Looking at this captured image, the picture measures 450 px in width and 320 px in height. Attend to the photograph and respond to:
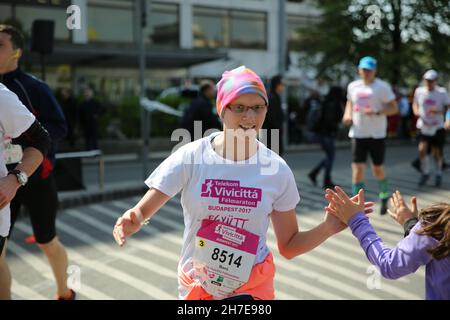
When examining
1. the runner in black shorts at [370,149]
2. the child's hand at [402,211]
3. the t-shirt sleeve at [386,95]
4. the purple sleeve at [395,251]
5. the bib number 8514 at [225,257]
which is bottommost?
the runner in black shorts at [370,149]

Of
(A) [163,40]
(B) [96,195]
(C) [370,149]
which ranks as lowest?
(B) [96,195]

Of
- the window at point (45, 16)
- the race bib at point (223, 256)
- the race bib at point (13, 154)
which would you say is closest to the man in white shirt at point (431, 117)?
the race bib at point (13, 154)

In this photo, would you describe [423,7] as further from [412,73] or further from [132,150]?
[132,150]

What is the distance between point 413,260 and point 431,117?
8284 millimetres

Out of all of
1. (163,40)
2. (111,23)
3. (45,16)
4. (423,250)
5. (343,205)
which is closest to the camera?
(423,250)

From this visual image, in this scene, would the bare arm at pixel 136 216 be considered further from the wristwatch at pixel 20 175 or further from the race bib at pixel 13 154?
the race bib at pixel 13 154

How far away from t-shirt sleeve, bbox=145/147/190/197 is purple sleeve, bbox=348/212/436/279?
0.73m

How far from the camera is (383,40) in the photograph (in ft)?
75.5

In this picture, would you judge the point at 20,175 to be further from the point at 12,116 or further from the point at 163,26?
the point at 163,26

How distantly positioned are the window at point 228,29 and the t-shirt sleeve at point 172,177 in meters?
32.6

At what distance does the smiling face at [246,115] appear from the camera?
2.57m

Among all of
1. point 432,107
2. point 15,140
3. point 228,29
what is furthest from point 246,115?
point 228,29

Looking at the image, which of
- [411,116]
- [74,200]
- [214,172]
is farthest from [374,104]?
[411,116]

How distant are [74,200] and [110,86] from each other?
2239 centimetres
